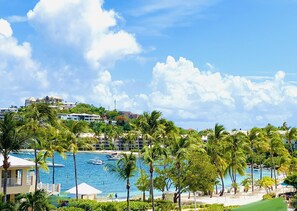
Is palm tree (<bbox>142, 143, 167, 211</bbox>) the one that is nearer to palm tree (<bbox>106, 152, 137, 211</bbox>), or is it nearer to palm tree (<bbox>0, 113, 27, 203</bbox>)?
palm tree (<bbox>106, 152, 137, 211</bbox>)

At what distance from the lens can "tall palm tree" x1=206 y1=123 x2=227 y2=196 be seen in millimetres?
51812

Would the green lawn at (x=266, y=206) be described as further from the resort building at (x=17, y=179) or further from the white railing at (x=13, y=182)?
the white railing at (x=13, y=182)

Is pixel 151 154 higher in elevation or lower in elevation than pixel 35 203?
higher

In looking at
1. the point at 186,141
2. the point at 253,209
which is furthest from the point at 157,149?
the point at 253,209

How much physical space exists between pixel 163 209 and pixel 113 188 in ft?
141

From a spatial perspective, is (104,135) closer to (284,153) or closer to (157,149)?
(284,153)

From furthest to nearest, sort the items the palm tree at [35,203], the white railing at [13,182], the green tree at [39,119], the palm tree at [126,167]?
the white railing at [13,182], the palm tree at [126,167], the green tree at [39,119], the palm tree at [35,203]

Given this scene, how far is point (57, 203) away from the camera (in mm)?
33719

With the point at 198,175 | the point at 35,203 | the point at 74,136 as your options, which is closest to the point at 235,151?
the point at 198,175

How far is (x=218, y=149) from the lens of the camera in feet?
174

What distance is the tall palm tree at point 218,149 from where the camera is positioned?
170ft

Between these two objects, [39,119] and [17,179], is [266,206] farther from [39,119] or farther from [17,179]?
[17,179]

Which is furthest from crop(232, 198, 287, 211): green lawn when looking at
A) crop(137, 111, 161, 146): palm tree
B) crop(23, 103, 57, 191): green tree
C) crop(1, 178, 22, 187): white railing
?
crop(137, 111, 161, 146): palm tree

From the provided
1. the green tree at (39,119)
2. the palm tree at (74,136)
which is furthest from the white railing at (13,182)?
the palm tree at (74,136)
